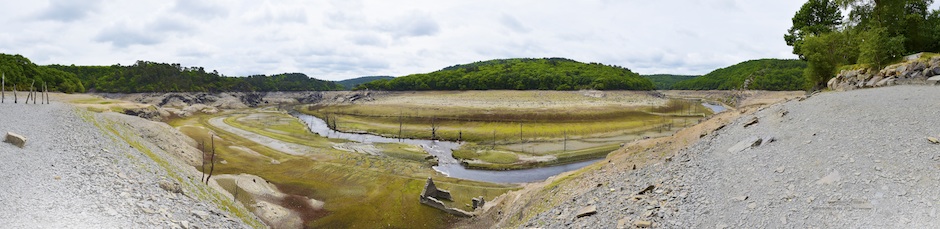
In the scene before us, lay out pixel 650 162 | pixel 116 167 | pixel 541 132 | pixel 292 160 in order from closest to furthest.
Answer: pixel 116 167 < pixel 650 162 < pixel 292 160 < pixel 541 132

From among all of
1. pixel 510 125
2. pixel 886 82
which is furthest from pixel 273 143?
pixel 886 82

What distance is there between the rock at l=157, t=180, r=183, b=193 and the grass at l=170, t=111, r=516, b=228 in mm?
8936

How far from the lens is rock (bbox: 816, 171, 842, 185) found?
11.8 metres

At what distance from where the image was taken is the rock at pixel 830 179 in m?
11.8

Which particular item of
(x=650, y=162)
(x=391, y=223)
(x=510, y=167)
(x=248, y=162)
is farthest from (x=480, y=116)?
(x=650, y=162)

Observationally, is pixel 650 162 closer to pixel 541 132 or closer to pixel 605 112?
pixel 541 132

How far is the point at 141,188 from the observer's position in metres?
17.6

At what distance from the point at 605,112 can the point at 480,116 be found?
26693mm

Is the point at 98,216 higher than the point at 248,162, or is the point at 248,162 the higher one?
the point at 98,216

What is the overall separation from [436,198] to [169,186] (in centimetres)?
1766

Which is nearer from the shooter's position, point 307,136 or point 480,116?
point 307,136

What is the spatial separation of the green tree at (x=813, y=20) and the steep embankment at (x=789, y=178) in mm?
24576

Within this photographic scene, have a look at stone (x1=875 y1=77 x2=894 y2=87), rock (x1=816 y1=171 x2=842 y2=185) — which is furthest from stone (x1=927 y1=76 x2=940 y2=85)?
rock (x1=816 y1=171 x2=842 y2=185)

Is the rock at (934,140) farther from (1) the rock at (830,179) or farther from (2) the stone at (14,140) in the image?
(2) the stone at (14,140)
